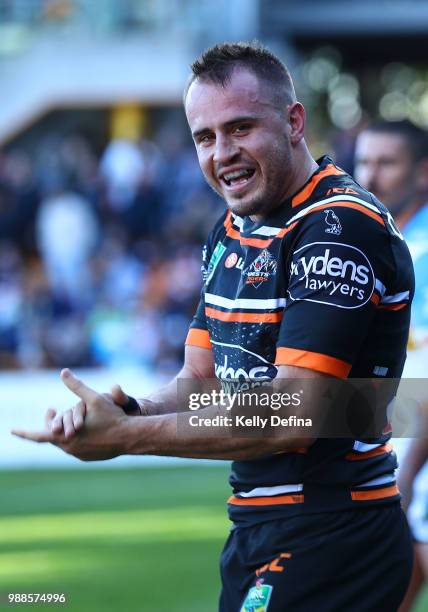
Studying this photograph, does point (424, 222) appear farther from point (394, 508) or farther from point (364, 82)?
point (364, 82)

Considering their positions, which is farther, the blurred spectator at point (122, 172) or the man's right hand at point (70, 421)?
the blurred spectator at point (122, 172)

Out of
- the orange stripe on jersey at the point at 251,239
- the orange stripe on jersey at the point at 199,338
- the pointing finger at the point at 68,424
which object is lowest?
the pointing finger at the point at 68,424

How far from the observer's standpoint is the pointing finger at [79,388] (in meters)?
3.35

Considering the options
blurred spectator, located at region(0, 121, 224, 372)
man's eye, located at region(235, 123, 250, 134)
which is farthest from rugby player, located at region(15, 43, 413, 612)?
blurred spectator, located at region(0, 121, 224, 372)

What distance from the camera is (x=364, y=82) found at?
36.8m

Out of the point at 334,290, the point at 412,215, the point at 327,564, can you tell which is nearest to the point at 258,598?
the point at 327,564

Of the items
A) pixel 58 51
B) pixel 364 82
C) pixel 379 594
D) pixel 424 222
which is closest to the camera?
pixel 379 594

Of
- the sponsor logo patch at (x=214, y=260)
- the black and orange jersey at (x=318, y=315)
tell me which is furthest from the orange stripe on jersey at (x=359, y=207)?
the sponsor logo patch at (x=214, y=260)

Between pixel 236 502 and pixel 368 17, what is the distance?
73.1 feet

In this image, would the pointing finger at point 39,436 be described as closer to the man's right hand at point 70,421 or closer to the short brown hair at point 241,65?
the man's right hand at point 70,421

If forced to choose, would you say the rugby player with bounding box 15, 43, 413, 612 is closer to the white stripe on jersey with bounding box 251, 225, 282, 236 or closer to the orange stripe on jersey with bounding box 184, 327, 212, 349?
the white stripe on jersey with bounding box 251, 225, 282, 236

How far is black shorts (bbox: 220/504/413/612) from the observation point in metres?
3.60

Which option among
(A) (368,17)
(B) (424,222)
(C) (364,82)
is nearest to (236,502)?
(B) (424,222)

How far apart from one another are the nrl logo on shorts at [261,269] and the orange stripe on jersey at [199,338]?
51 cm
